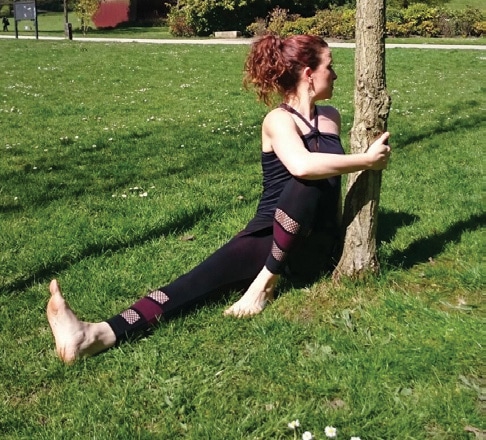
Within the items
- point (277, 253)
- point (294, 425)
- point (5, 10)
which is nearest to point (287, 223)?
point (277, 253)

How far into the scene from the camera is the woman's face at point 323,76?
3.39 meters

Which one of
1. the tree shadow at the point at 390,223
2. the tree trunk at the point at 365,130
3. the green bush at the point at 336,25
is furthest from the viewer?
the green bush at the point at 336,25

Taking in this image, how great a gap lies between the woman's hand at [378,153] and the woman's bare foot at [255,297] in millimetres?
822

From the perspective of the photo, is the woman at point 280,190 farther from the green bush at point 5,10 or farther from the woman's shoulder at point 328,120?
the green bush at point 5,10

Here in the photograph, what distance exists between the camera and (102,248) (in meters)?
4.19

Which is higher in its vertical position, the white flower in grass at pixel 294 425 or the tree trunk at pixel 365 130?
the tree trunk at pixel 365 130

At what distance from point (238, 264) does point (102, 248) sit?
4.21 ft

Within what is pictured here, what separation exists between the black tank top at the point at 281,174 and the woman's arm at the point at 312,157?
0.15 metres

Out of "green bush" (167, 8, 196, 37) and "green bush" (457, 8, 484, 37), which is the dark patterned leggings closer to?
"green bush" (457, 8, 484, 37)

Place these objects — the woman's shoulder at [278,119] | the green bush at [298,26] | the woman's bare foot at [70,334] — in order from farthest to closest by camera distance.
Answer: the green bush at [298,26] → the woman's shoulder at [278,119] → the woman's bare foot at [70,334]

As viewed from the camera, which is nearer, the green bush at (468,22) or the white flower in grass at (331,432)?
the white flower in grass at (331,432)

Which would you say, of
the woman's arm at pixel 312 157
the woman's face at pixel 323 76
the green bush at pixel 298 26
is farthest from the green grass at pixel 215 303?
the green bush at pixel 298 26

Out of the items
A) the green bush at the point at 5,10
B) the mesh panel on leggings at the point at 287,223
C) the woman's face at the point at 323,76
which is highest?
the green bush at the point at 5,10

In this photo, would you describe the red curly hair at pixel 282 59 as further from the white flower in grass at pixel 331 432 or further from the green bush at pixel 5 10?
the green bush at pixel 5 10
